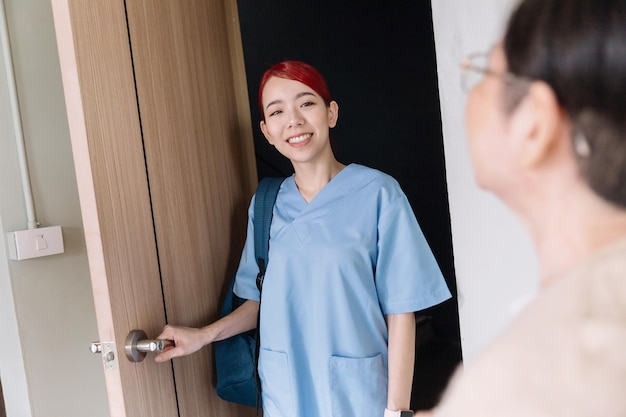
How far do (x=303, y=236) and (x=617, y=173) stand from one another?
0.67m

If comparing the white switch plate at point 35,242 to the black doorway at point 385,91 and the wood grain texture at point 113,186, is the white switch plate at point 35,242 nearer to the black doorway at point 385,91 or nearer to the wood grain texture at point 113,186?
the wood grain texture at point 113,186

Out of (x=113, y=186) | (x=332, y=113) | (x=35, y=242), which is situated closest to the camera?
(x=113, y=186)

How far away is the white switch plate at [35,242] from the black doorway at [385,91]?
0.67 meters

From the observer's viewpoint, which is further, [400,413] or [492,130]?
[400,413]

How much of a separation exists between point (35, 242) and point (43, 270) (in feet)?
0.26

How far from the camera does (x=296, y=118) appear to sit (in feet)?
3.01

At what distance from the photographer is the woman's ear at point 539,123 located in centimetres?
30

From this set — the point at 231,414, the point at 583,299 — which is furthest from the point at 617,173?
the point at 231,414

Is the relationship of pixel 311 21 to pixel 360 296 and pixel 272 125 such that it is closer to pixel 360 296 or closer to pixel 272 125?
pixel 272 125

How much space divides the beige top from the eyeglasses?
0.37 feet

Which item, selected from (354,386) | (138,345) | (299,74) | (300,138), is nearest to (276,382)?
(354,386)

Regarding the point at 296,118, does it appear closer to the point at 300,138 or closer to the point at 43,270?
the point at 300,138

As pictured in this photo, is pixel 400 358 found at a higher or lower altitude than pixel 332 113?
lower

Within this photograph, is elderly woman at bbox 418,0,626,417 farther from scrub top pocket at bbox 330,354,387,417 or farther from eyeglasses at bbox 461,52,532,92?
scrub top pocket at bbox 330,354,387,417
